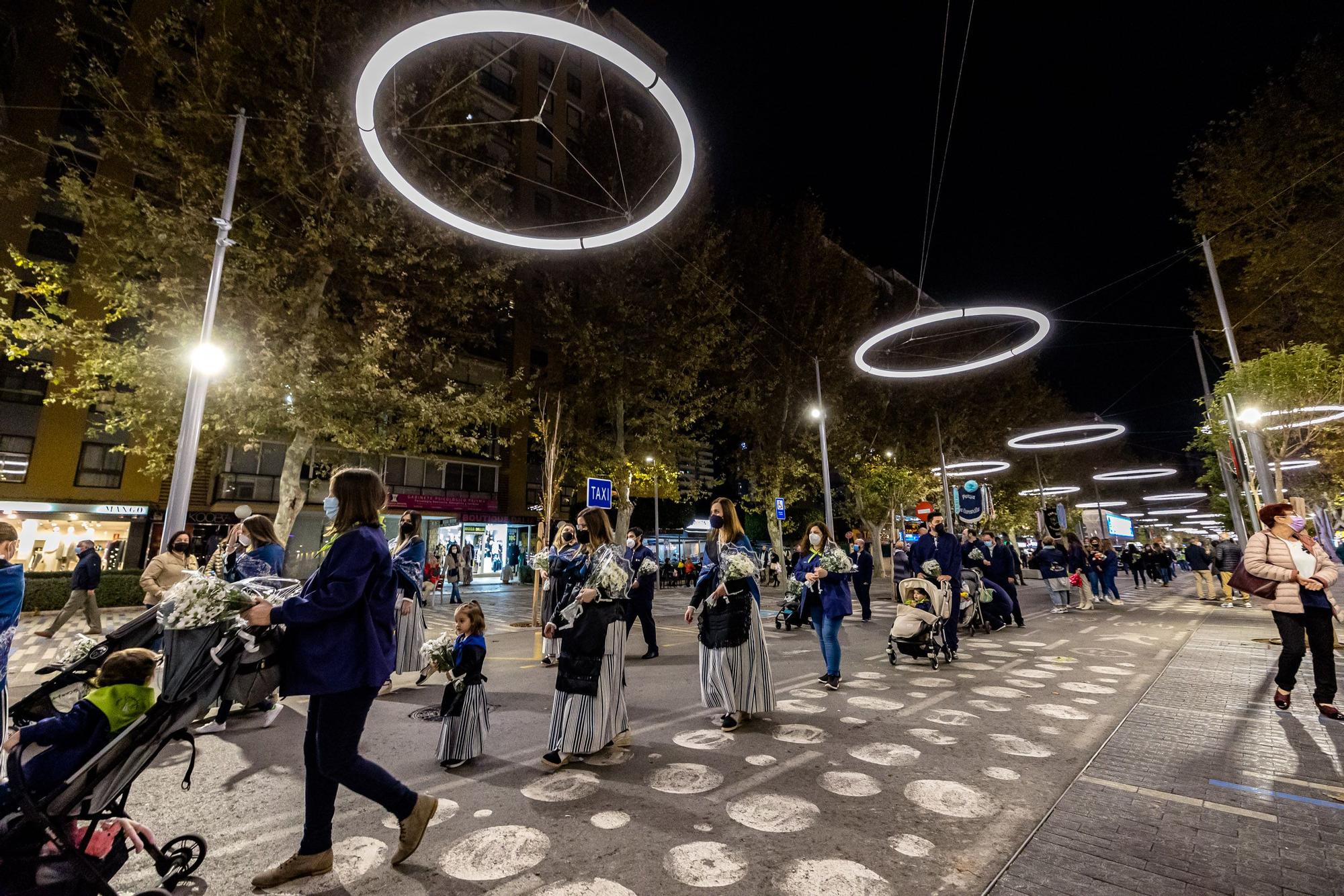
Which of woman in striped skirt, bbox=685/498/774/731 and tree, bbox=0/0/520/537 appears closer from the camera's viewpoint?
woman in striped skirt, bbox=685/498/774/731

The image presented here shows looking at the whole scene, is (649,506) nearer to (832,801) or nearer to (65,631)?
(65,631)

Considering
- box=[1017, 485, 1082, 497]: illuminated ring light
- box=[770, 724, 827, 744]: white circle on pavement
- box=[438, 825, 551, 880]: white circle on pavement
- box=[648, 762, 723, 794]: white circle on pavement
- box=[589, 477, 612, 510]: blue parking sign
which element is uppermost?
box=[1017, 485, 1082, 497]: illuminated ring light

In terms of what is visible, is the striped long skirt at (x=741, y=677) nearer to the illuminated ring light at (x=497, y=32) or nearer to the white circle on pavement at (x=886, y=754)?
the white circle on pavement at (x=886, y=754)

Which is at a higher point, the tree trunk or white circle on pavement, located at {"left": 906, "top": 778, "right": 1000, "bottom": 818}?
the tree trunk

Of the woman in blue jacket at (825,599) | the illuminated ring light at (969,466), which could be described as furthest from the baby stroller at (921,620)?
the illuminated ring light at (969,466)

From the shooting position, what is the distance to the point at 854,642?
9.49 meters

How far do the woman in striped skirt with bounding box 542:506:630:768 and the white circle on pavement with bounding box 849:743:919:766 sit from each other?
1.79 m

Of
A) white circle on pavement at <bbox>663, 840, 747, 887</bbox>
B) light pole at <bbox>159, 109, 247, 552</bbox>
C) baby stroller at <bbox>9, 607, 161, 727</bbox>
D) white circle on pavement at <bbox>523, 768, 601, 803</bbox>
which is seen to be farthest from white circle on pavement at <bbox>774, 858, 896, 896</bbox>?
light pole at <bbox>159, 109, 247, 552</bbox>

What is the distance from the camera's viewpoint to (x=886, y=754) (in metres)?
4.01

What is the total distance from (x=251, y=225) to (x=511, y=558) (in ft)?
66.2

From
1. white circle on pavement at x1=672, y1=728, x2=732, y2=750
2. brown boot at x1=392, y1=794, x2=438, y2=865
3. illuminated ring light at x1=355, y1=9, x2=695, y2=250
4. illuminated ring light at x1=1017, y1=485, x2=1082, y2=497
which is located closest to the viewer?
brown boot at x1=392, y1=794, x2=438, y2=865

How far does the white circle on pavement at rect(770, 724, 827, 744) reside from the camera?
4.34m

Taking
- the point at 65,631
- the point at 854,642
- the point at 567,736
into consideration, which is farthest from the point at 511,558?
the point at 567,736

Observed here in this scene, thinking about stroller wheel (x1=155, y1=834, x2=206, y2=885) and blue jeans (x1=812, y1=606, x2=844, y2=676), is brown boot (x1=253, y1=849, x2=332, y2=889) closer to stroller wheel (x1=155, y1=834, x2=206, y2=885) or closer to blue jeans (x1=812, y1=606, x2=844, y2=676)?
stroller wheel (x1=155, y1=834, x2=206, y2=885)
